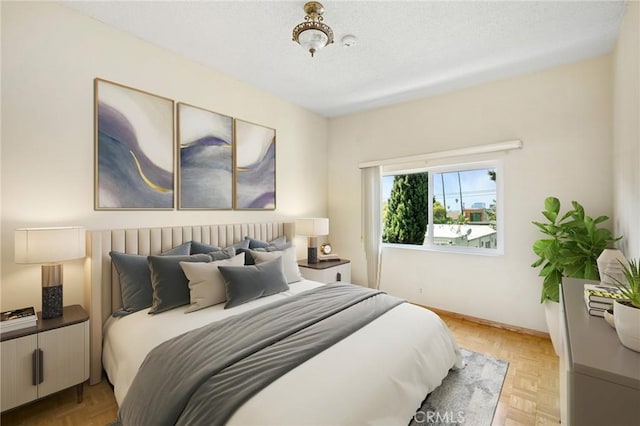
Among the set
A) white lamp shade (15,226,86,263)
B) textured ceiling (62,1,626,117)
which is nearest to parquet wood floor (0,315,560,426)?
white lamp shade (15,226,86,263)

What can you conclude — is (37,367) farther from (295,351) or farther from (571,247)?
(571,247)

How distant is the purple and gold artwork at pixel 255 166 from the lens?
3340mm

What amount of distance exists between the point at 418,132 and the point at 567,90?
4.81 ft

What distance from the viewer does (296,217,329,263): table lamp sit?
363cm

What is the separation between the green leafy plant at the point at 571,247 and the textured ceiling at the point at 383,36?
1385mm

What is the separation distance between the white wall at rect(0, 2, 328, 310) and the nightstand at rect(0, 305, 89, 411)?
403 mm

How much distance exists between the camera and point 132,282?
221 cm

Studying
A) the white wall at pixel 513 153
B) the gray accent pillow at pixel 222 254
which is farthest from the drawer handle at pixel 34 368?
the white wall at pixel 513 153

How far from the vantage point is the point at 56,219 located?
2.15 meters

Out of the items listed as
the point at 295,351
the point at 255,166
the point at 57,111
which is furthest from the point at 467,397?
the point at 57,111

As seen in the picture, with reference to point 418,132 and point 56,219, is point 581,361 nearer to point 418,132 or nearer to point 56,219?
point 56,219

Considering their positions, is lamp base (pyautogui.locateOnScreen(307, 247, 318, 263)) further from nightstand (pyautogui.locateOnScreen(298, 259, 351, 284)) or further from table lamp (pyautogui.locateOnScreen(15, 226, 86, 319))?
table lamp (pyautogui.locateOnScreen(15, 226, 86, 319))

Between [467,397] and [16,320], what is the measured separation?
2.93m

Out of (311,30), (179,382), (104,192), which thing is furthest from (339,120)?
(179,382)
